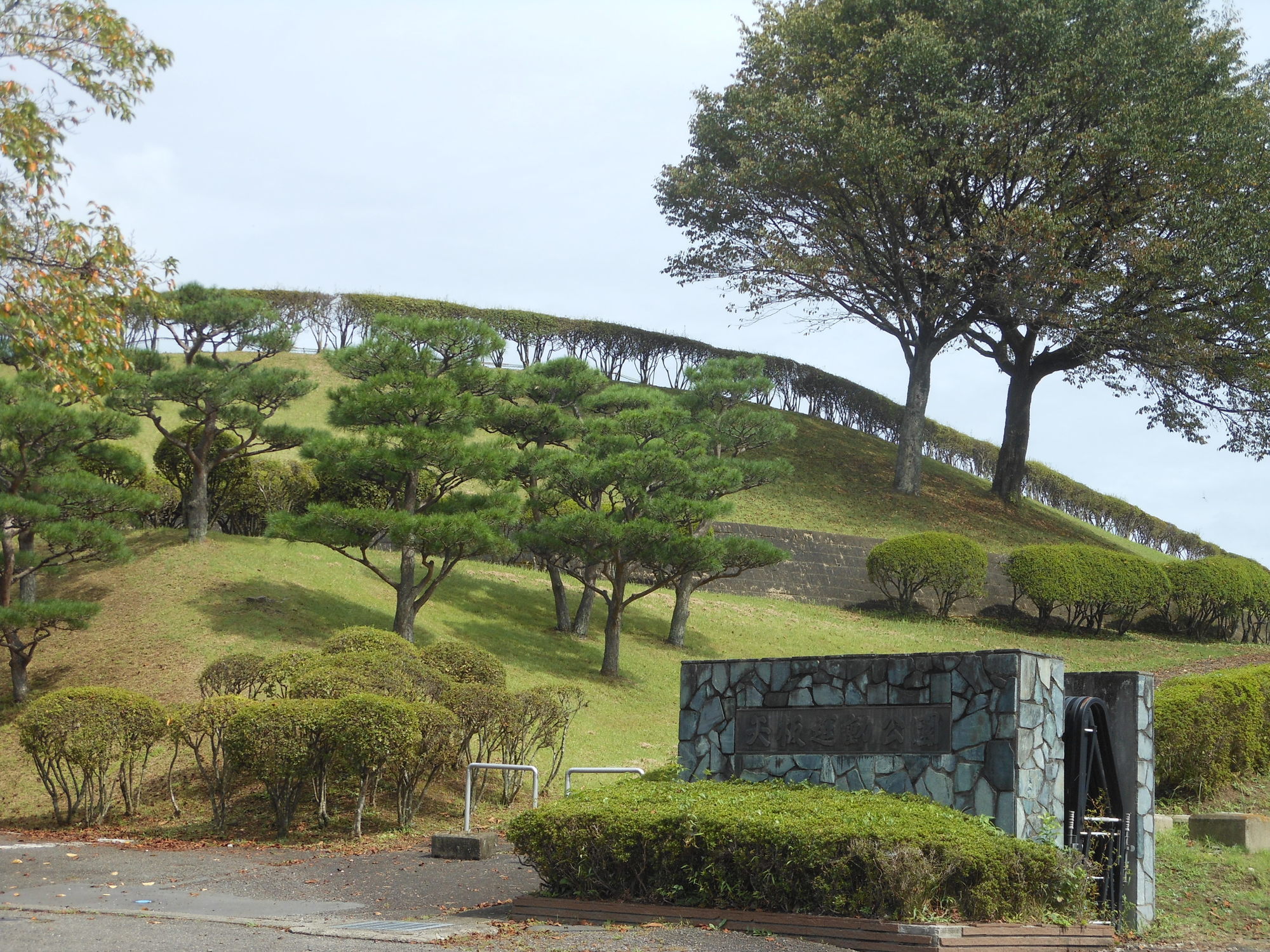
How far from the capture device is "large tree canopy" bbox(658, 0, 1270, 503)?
23.8 meters

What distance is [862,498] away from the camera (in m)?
28.1

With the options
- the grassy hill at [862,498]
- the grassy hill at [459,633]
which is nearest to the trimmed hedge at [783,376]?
the grassy hill at [862,498]

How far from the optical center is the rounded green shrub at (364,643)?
11211mm

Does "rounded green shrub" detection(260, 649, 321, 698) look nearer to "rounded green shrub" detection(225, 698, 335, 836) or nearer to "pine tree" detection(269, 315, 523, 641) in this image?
"rounded green shrub" detection(225, 698, 335, 836)

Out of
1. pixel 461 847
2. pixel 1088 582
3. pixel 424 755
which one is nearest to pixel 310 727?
pixel 424 755

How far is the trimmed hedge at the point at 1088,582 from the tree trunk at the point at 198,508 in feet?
50.7

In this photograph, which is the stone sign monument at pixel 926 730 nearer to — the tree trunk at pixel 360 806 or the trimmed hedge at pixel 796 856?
the trimmed hedge at pixel 796 856

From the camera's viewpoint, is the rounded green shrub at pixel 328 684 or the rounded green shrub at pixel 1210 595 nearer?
the rounded green shrub at pixel 328 684

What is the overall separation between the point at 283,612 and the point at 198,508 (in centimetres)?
→ 301

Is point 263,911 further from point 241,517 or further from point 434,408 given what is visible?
point 241,517

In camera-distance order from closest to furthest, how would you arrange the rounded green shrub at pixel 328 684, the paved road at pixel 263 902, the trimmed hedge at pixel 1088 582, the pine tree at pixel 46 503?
the paved road at pixel 263 902, the rounded green shrub at pixel 328 684, the pine tree at pixel 46 503, the trimmed hedge at pixel 1088 582

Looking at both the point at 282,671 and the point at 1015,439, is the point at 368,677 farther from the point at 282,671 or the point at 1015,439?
the point at 1015,439

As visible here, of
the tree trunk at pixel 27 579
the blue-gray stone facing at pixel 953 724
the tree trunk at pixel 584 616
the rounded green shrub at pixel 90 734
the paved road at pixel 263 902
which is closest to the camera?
the paved road at pixel 263 902

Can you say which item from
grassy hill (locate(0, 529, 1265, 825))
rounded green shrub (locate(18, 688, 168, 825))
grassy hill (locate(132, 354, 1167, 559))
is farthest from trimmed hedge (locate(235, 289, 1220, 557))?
rounded green shrub (locate(18, 688, 168, 825))
